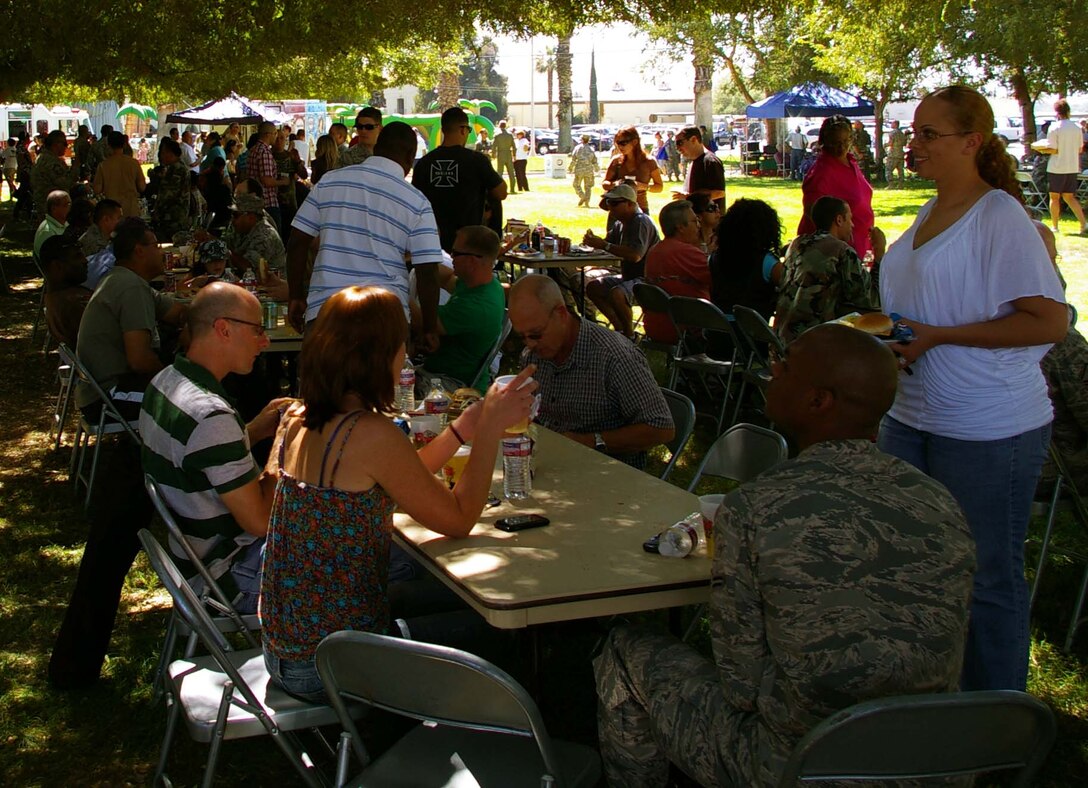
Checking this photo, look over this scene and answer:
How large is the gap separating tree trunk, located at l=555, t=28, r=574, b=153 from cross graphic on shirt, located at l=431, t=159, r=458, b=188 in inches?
1104

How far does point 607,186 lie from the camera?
11281 mm

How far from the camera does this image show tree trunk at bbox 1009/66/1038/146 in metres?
22.2

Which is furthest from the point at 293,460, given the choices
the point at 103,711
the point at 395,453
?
the point at 103,711

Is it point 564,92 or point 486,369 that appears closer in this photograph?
point 486,369

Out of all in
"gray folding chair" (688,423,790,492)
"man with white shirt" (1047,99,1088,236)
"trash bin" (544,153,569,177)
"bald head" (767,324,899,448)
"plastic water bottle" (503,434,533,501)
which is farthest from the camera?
"trash bin" (544,153,569,177)

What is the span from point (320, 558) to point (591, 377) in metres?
1.64

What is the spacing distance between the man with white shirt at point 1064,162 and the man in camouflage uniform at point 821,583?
48.8 feet

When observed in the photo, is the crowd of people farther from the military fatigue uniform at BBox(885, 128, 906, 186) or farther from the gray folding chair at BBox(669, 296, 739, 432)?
the military fatigue uniform at BBox(885, 128, 906, 186)

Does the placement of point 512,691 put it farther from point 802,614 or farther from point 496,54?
point 496,54

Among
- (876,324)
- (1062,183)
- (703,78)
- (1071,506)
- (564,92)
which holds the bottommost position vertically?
(1071,506)

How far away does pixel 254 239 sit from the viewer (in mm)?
8922

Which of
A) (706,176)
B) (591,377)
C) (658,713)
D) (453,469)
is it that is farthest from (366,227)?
(706,176)

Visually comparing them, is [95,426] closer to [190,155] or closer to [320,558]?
[320,558]

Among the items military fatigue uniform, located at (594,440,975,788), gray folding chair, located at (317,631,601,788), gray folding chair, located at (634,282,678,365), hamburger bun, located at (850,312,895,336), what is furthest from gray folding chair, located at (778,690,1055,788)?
gray folding chair, located at (634,282,678,365)
